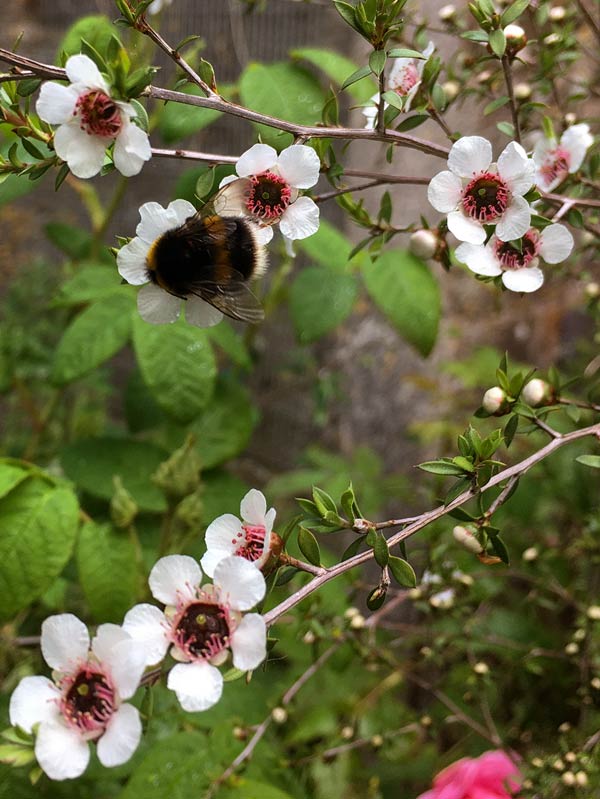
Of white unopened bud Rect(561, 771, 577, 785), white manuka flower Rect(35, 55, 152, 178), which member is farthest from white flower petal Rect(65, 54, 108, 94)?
white unopened bud Rect(561, 771, 577, 785)

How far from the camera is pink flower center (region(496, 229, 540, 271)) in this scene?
1.81 feet

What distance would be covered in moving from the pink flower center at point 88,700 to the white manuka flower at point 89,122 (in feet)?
0.99

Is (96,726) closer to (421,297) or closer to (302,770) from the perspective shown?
(302,770)

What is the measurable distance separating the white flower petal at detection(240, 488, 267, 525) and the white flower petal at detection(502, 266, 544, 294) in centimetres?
23

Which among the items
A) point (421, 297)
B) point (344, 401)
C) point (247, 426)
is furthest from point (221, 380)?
point (344, 401)

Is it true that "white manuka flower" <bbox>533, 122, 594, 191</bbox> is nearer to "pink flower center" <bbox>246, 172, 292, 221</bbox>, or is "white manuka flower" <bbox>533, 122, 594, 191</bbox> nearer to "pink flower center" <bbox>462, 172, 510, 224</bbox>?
"pink flower center" <bbox>462, 172, 510, 224</bbox>

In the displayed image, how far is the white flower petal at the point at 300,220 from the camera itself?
1.73 feet

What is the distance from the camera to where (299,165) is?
51 cm

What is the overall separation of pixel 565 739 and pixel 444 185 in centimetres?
50

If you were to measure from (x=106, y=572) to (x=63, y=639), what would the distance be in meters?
0.29

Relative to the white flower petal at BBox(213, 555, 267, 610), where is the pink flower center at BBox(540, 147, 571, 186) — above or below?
above

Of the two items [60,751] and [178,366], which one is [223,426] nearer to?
[178,366]

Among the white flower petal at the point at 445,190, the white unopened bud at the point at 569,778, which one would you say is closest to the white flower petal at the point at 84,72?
the white flower petal at the point at 445,190

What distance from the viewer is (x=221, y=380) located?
39.6 inches
